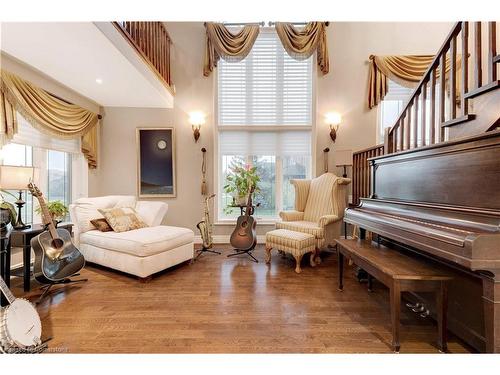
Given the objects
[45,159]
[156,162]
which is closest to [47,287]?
[45,159]

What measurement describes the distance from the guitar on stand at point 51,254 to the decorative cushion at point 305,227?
2433 mm

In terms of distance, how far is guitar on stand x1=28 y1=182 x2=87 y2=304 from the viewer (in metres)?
2.19

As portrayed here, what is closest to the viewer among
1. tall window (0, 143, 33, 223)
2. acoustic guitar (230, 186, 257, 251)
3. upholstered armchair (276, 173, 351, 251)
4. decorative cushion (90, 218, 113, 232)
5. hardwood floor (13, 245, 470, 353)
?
hardwood floor (13, 245, 470, 353)

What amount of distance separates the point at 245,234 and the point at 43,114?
2932mm

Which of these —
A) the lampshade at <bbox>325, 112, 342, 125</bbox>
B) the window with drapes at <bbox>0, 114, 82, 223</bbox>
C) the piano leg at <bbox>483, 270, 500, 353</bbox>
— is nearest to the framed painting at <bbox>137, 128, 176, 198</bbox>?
the window with drapes at <bbox>0, 114, 82, 223</bbox>

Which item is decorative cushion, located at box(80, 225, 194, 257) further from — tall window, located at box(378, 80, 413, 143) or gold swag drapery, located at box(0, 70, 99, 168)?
tall window, located at box(378, 80, 413, 143)

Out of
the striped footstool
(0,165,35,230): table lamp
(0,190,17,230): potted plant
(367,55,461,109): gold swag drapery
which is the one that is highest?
(367,55,461,109): gold swag drapery

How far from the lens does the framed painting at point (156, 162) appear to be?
4.18 m

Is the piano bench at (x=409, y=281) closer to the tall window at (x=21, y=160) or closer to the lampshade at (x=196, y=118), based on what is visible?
the lampshade at (x=196, y=118)

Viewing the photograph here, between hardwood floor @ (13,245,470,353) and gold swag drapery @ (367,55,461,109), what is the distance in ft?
9.70

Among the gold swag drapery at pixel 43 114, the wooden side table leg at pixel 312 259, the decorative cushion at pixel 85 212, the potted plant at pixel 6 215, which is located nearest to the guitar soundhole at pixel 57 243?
the potted plant at pixel 6 215

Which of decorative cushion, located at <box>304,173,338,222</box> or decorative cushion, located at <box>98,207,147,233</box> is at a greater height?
decorative cushion, located at <box>304,173,338,222</box>

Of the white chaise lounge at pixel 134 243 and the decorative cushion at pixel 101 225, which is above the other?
the decorative cushion at pixel 101 225

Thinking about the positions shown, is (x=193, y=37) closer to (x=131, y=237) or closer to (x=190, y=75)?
(x=190, y=75)
